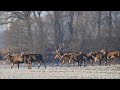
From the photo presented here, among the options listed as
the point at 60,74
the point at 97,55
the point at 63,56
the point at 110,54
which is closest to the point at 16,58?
the point at 63,56

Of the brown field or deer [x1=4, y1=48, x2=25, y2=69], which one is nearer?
the brown field

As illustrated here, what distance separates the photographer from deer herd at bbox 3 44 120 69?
1695 cm

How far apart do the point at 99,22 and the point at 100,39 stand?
1.02 metres

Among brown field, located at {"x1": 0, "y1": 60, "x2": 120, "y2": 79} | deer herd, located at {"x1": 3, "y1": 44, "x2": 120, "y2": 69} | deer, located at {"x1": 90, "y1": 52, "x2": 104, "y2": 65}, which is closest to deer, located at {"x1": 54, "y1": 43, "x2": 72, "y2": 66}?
deer herd, located at {"x1": 3, "y1": 44, "x2": 120, "y2": 69}

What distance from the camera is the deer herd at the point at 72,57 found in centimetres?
1695

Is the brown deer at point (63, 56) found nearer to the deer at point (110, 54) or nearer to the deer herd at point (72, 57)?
the deer herd at point (72, 57)

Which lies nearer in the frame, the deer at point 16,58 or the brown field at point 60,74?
the brown field at point 60,74

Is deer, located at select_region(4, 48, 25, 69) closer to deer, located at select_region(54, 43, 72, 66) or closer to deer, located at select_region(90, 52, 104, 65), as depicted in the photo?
deer, located at select_region(54, 43, 72, 66)

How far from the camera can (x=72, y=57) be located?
57.9 feet

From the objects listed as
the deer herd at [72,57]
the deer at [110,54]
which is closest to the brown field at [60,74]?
the deer herd at [72,57]

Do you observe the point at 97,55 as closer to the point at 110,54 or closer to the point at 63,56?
the point at 110,54

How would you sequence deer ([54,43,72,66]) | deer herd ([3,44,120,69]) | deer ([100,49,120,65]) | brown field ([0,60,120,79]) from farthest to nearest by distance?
1. deer ([100,49,120,65])
2. deer ([54,43,72,66])
3. deer herd ([3,44,120,69])
4. brown field ([0,60,120,79])

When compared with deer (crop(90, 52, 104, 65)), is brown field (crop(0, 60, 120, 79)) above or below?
below
